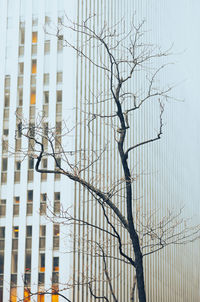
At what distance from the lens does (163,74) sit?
56656 mm

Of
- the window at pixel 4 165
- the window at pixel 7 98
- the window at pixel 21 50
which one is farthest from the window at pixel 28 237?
the window at pixel 21 50

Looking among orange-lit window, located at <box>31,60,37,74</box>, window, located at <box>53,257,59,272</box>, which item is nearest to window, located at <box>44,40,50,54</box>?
orange-lit window, located at <box>31,60,37,74</box>

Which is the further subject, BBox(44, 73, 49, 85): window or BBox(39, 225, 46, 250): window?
BBox(44, 73, 49, 85): window

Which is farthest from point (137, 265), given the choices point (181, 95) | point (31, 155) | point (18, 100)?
point (181, 95)

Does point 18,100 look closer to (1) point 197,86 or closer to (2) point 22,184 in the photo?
(2) point 22,184

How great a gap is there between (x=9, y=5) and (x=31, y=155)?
2490cm

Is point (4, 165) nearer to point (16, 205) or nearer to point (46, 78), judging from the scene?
point (16, 205)

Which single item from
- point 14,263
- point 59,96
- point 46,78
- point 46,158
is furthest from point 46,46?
point 14,263

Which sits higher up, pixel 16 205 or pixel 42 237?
pixel 16 205

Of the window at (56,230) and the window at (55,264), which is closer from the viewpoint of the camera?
the window at (55,264)

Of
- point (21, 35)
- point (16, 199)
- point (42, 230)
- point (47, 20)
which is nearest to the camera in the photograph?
point (42, 230)

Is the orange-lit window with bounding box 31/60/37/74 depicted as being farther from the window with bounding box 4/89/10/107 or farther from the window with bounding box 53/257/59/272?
the window with bounding box 53/257/59/272

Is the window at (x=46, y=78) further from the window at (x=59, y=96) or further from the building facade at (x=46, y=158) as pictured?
the window at (x=59, y=96)

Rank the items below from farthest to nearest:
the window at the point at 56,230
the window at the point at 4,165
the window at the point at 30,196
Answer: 1. the window at the point at 4,165
2. the window at the point at 30,196
3. the window at the point at 56,230
